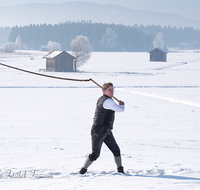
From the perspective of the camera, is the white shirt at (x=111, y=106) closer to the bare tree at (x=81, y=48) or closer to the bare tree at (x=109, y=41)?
the bare tree at (x=81, y=48)

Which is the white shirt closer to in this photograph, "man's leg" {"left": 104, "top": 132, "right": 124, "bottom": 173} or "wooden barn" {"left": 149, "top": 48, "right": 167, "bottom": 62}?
"man's leg" {"left": 104, "top": 132, "right": 124, "bottom": 173}

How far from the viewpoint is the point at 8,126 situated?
10.7 meters

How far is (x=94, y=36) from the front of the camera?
179750mm

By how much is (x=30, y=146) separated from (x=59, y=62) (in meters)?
39.0

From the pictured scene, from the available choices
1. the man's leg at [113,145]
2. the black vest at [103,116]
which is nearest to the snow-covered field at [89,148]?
the man's leg at [113,145]

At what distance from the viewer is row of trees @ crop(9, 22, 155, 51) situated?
549 feet

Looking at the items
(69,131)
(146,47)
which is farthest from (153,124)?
(146,47)

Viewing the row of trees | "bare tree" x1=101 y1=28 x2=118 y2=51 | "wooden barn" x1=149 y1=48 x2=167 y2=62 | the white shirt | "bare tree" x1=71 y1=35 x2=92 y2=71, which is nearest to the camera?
the white shirt

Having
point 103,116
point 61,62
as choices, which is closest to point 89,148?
point 103,116

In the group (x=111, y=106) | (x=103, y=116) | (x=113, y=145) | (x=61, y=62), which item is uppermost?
(x=61, y=62)

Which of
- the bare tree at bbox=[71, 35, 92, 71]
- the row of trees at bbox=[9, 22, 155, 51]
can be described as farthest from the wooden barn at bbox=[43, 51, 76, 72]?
the row of trees at bbox=[9, 22, 155, 51]

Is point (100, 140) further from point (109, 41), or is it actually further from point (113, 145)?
point (109, 41)

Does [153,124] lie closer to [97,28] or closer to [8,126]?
[8,126]

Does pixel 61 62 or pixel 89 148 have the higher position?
pixel 61 62
